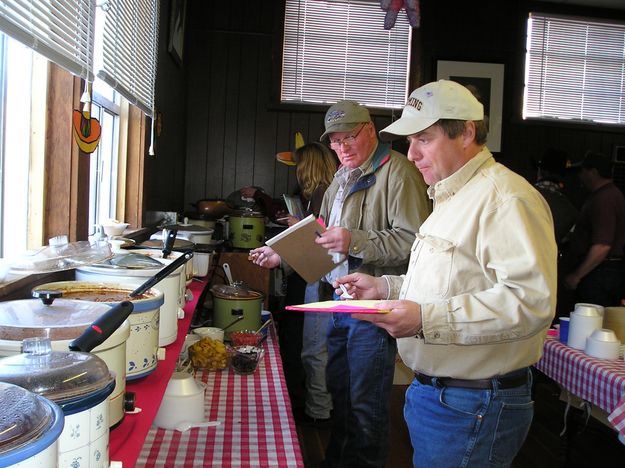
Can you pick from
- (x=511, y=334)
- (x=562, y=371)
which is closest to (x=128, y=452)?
(x=511, y=334)

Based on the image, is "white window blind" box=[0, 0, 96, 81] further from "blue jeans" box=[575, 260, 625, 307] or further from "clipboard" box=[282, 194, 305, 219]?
"blue jeans" box=[575, 260, 625, 307]

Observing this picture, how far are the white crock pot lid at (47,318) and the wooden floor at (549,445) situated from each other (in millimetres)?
2328

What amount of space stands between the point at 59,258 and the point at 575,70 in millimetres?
5845

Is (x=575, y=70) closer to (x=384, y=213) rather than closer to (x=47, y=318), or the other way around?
(x=384, y=213)

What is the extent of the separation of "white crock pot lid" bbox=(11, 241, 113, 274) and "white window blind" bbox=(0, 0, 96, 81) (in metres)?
0.51

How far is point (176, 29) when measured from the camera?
4.38m

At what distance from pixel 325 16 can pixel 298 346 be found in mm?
3108

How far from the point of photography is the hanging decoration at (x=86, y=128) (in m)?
1.93

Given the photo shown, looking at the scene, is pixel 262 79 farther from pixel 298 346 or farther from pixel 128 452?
pixel 128 452

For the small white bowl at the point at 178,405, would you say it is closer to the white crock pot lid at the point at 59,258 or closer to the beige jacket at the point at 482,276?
the white crock pot lid at the point at 59,258

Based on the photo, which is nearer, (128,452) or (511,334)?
(128,452)

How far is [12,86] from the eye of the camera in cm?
194

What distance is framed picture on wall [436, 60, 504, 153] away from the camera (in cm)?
573

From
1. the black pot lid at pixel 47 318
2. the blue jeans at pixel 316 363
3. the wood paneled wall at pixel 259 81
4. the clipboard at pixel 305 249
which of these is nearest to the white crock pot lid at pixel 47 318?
the black pot lid at pixel 47 318
